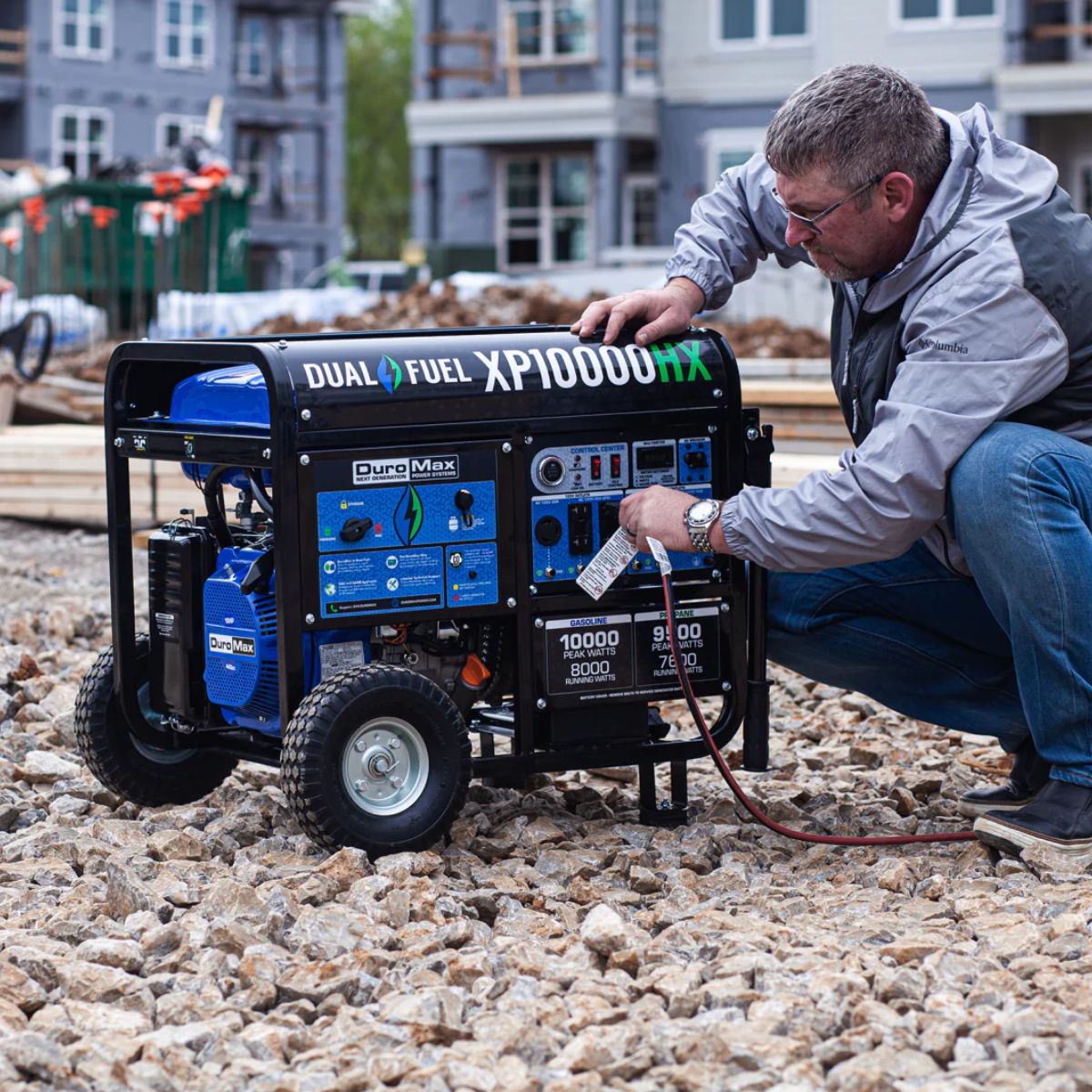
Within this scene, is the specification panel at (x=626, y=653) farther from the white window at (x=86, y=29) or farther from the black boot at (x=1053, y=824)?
the white window at (x=86, y=29)

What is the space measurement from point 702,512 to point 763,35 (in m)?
23.5

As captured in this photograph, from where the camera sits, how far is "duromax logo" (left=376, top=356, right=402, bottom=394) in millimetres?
3314

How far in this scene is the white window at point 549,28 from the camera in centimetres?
2658

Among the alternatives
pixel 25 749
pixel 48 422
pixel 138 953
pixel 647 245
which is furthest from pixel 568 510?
pixel 647 245

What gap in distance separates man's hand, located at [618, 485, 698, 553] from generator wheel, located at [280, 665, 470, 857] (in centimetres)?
51

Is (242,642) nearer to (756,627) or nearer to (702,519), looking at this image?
(702,519)

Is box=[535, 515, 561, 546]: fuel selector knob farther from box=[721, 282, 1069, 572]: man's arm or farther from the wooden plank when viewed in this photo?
the wooden plank

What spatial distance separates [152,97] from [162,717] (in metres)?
35.9

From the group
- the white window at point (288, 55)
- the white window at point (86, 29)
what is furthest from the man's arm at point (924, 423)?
the white window at point (288, 55)

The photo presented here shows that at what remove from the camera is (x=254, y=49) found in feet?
136

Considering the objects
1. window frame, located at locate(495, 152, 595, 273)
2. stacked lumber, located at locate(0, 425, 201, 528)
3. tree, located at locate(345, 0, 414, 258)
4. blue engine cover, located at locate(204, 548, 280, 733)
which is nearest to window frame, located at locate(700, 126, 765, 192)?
window frame, located at locate(495, 152, 595, 273)

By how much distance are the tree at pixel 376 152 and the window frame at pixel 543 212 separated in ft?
118

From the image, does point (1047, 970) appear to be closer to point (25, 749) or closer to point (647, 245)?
point (25, 749)

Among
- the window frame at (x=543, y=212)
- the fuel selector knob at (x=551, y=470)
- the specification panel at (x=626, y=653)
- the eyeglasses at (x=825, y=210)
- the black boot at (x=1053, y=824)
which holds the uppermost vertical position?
the window frame at (x=543, y=212)
